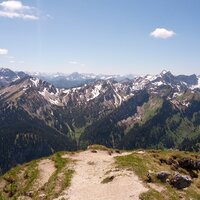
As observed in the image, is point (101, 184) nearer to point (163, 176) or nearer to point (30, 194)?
point (163, 176)

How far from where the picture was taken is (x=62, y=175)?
68000mm

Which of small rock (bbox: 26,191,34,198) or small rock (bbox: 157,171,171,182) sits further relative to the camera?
small rock (bbox: 157,171,171,182)

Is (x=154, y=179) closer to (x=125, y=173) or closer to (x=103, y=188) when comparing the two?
(x=125, y=173)

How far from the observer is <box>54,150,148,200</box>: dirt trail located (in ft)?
179

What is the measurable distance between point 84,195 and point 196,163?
37095 millimetres

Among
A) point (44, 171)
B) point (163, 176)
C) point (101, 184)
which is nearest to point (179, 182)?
point (163, 176)

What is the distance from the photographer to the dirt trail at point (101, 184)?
54569 millimetres

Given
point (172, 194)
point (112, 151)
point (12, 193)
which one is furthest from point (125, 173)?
point (112, 151)

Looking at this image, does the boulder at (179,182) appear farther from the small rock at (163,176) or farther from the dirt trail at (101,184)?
the dirt trail at (101,184)

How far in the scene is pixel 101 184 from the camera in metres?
→ 61.4

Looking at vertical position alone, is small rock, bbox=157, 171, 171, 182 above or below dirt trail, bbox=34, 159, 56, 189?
above

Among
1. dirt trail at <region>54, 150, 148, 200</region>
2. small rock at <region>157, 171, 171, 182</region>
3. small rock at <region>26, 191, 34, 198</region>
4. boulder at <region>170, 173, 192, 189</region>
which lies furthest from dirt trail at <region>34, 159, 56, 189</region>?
boulder at <region>170, 173, 192, 189</region>

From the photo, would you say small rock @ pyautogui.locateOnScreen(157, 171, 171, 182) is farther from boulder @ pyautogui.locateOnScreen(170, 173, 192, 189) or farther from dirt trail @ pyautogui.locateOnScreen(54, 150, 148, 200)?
dirt trail @ pyautogui.locateOnScreen(54, 150, 148, 200)

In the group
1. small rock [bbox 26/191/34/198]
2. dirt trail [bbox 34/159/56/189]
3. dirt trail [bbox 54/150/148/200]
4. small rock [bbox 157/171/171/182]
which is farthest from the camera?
dirt trail [bbox 34/159/56/189]
